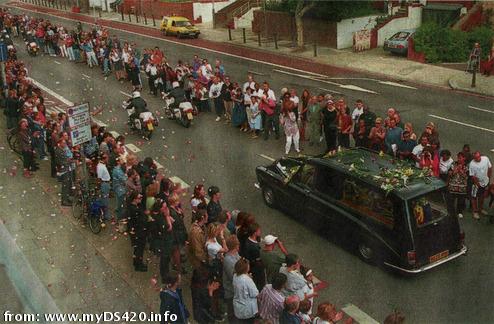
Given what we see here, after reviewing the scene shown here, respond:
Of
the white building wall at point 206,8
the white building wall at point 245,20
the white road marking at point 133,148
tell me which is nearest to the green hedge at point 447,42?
the white building wall at point 245,20

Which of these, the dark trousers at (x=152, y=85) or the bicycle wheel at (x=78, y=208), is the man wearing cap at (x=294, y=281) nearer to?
the bicycle wheel at (x=78, y=208)

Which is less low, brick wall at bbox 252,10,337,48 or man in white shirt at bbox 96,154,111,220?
brick wall at bbox 252,10,337,48

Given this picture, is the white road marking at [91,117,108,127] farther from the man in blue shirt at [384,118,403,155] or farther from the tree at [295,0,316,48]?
the tree at [295,0,316,48]

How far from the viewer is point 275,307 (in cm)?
706

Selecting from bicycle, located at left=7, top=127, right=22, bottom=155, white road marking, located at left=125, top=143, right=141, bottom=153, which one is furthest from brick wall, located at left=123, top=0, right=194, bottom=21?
white road marking, located at left=125, top=143, right=141, bottom=153

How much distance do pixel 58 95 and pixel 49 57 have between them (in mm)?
10004

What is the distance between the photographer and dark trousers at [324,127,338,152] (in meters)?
14.7

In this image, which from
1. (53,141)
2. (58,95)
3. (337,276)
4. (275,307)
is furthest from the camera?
(58,95)

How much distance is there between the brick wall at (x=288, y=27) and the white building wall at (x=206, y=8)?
7.46 meters

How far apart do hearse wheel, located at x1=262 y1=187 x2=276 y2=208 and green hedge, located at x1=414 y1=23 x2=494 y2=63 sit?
17826 millimetres

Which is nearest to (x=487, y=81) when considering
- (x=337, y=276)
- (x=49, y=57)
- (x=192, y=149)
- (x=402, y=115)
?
(x=402, y=115)

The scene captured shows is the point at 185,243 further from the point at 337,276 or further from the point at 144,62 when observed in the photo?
the point at 144,62

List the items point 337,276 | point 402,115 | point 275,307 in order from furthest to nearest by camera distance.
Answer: point 402,115 → point 337,276 → point 275,307

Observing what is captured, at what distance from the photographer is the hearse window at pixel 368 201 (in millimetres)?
9188
